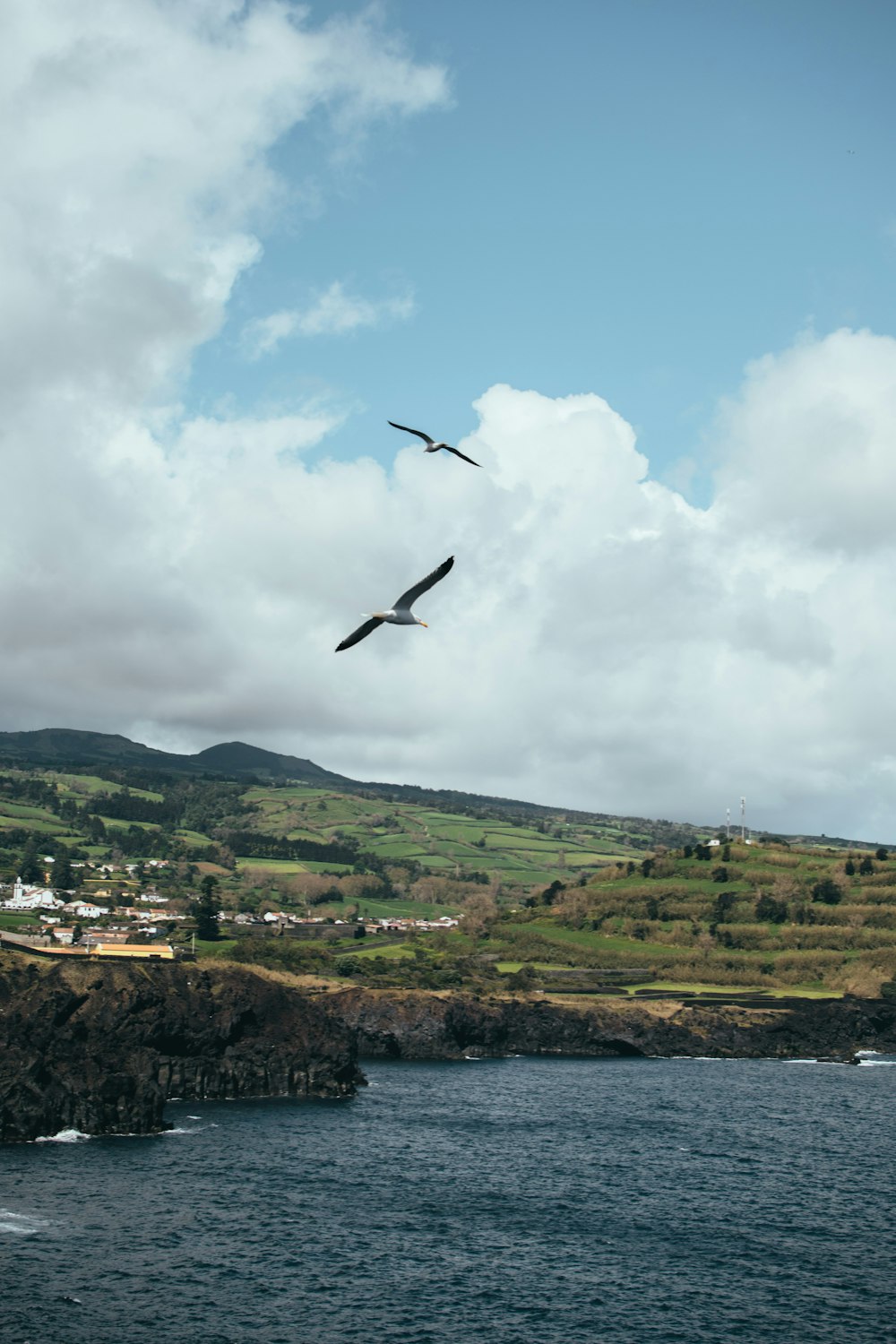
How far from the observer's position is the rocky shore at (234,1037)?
11000 cm

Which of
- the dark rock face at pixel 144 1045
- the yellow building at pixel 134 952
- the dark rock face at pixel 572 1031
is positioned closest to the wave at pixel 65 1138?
the dark rock face at pixel 144 1045

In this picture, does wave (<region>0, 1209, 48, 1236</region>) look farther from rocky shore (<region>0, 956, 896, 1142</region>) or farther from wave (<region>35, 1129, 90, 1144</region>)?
rocky shore (<region>0, 956, 896, 1142</region>)

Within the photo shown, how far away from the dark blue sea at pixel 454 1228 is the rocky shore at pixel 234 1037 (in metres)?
5.08

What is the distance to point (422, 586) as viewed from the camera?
113 feet

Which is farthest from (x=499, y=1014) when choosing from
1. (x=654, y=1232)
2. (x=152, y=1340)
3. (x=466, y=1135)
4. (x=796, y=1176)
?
(x=152, y=1340)

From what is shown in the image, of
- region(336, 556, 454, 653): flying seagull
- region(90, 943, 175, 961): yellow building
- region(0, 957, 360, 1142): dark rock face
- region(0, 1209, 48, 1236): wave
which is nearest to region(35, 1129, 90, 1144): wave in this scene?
region(0, 957, 360, 1142): dark rock face

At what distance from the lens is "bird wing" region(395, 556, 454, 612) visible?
33.9 meters

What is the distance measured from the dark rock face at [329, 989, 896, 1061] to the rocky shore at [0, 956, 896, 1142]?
0.20 meters

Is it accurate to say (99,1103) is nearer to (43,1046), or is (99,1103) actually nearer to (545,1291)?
(43,1046)

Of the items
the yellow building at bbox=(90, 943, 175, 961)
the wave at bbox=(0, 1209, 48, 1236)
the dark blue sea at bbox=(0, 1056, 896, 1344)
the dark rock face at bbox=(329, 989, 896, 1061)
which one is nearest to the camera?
the dark blue sea at bbox=(0, 1056, 896, 1344)

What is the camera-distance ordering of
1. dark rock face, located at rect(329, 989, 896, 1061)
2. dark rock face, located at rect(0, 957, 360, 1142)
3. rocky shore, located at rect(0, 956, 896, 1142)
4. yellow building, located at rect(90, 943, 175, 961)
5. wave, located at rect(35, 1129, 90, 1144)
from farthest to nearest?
dark rock face, located at rect(329, 989, 896, 1061) < yellow building, located at rect(90, 943, 175, 961) < rocky shore, located at rect(0, 956, 896, 1142) < dark rock face, located at rect(0, 957, 360, 1142) < wave, located at rect(35, 1129, 90, 1144)

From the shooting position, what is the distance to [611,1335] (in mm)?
64438

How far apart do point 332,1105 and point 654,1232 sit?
54.3m

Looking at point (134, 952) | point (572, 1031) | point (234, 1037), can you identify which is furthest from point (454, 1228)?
point (572, 1031)
